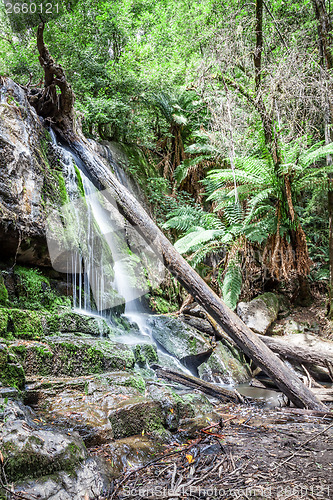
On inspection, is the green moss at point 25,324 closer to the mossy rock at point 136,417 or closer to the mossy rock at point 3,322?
the mossy rock at point 3,322

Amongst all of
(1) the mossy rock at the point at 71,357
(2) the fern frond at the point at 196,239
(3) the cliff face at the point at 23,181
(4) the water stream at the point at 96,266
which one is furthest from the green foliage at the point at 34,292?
(2) the fern frond at the point at 196,239

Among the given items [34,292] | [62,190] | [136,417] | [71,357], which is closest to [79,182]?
[62,190]

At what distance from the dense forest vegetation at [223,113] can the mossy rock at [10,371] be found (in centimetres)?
334

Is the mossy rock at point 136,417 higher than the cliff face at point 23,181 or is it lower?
lower

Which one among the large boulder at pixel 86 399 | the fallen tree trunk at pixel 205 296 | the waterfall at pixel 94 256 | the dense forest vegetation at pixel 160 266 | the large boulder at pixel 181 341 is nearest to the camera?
the dense forest vegetation at pixel 160 266

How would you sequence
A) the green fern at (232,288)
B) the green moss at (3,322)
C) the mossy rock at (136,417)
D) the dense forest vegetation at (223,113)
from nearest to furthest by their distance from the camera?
the mossy rock at (136,417)
the green moss at (3,322)
the dense forest vegetation at (223,113)
the green fern at (232,288)

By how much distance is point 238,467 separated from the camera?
71.5 inches

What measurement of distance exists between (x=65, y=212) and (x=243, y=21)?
422cm

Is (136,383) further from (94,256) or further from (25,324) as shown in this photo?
(94,256)

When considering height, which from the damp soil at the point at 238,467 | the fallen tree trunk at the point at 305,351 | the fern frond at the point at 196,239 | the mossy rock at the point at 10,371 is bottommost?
the fallen tree trunk at the point at 305,351

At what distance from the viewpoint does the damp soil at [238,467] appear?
1.56 meters

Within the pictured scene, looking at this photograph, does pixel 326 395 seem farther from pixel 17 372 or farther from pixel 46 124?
pixel 46 124

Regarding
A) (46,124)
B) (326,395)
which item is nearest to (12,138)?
(46,124)

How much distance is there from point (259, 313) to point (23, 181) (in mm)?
4852
